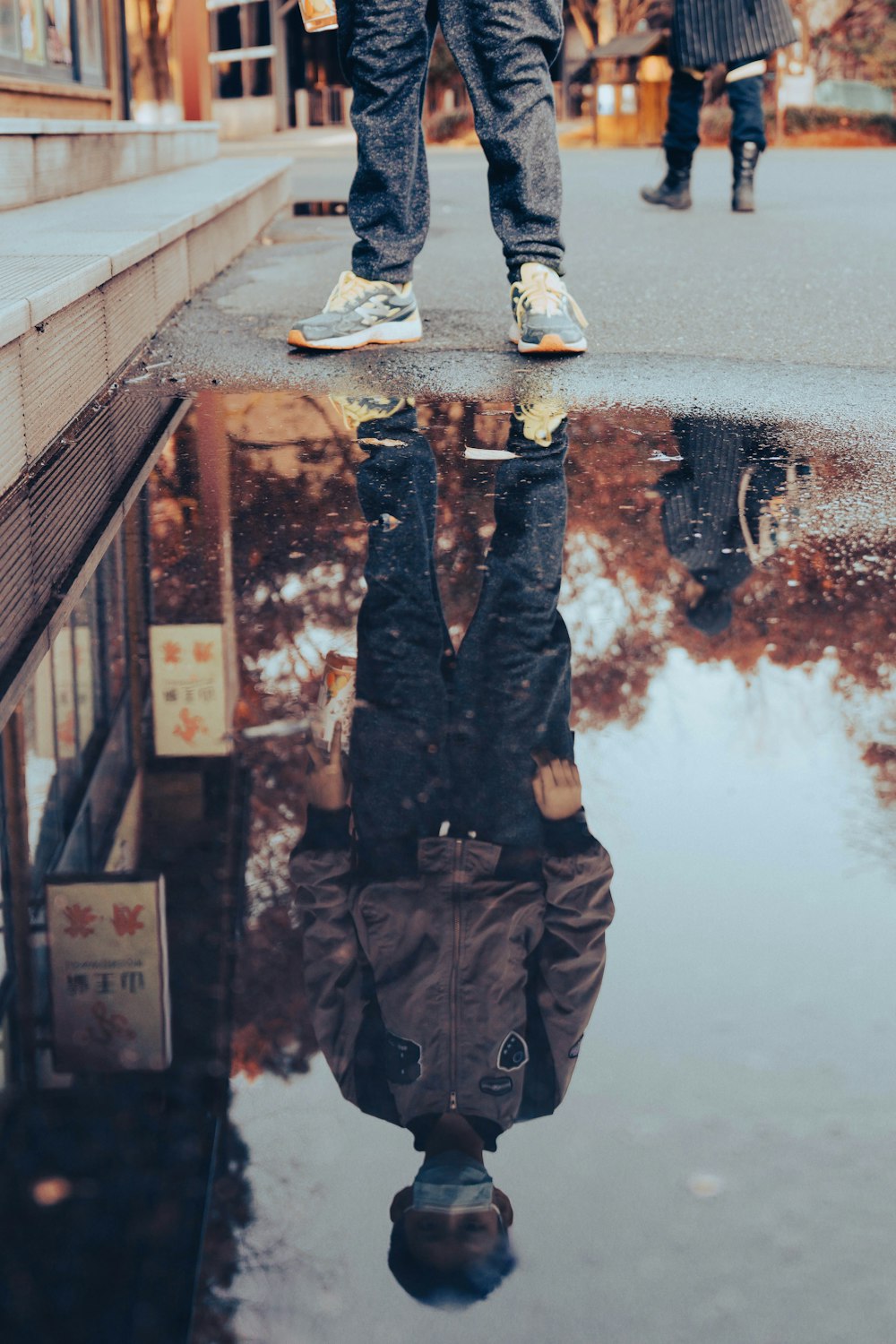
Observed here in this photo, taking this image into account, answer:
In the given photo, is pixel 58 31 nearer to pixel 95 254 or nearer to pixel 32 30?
pixel 32 30

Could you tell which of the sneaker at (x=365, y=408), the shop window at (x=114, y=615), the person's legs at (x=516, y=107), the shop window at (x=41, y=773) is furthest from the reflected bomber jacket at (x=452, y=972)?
the person's legs at (x=516, y=107)

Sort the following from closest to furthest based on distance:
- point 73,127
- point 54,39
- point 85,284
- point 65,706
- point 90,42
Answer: point 65,706
point 85,284
point 73,127
point 54,39
point 90,42

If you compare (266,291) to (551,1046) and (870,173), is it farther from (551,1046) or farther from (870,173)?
(870,173)

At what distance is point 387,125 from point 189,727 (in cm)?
262

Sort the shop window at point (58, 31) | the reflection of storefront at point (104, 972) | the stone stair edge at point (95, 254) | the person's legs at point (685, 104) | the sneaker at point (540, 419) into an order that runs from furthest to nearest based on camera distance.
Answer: the person's legs at point (685, 104) < the shop window at point (58, 31) < the sneaker at point (540, 419) < the stone stair edge at point (95, 254) < the reflection of storefront at point (104, 972)

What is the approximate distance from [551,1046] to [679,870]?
0.30 metres

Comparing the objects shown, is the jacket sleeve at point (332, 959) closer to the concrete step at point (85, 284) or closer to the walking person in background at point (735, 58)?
the concrete step at point (85, 284)

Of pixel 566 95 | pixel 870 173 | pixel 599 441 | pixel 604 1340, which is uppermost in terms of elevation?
pixel 566 95

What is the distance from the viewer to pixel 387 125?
3883 mm

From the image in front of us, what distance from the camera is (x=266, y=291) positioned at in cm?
500

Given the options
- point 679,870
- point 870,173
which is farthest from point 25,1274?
point 870,173

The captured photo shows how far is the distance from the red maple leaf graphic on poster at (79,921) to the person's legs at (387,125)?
2.94 m

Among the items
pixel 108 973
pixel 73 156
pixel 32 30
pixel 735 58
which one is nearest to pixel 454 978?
pixel 108 973

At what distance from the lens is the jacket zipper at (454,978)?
3.50 feet
